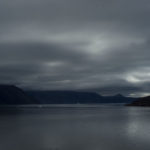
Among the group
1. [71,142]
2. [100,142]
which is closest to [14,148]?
[71,142]

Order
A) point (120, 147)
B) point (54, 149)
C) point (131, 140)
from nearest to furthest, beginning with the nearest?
point (54, 149)
point (120, 147)
point (131, 140)

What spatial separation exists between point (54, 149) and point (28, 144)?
6.85 m

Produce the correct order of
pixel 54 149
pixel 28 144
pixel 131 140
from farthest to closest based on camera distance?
pixel 131 140, pixel 28 144, pixel 54 149

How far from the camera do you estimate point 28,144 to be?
37969 millimetres

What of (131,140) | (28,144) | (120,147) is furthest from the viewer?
(131,140)

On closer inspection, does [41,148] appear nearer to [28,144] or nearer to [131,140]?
[28,144]

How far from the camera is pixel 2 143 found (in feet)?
128

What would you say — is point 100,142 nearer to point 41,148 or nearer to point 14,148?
point 41,148

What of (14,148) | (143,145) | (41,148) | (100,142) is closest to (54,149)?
(41,148)

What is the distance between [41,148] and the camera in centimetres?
3416

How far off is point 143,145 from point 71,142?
11.9 m

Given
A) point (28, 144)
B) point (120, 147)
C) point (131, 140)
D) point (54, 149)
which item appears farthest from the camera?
point (131, 140)

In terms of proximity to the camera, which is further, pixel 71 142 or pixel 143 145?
pixel 71 142

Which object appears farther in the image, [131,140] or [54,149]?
[131,140]
